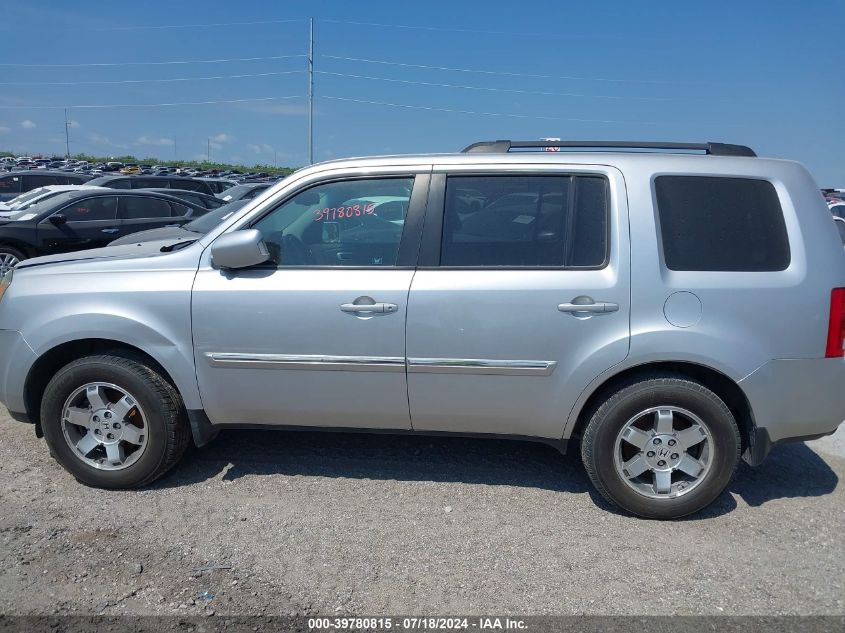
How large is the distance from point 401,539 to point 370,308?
1.19 m

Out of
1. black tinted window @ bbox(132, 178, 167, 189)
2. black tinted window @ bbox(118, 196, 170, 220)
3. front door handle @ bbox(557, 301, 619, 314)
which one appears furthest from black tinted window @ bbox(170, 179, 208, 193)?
front door handle @ bbox(557, 301, 619, 314)

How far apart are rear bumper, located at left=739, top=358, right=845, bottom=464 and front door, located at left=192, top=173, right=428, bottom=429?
6.01 feet

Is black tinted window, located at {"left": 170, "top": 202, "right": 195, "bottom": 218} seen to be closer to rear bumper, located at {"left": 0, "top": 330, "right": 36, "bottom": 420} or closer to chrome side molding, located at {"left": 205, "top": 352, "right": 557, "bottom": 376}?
rear bumper, located at {"left": 0, "top": 330, "right": 36, "bottom": 420}

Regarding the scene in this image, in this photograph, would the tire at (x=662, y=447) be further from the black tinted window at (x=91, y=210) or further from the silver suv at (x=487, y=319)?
the black tinted window at (x=91, y=210)

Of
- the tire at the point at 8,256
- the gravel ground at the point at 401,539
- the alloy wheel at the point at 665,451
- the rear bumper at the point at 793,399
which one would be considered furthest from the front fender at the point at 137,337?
the tire at the point at 8,256

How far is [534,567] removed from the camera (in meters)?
3.31

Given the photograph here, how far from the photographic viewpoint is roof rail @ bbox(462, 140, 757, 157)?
3.93m

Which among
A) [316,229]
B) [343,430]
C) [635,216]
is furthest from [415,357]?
[635,216]

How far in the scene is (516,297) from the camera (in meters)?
3.62

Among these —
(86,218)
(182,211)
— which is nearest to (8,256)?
(86,218)

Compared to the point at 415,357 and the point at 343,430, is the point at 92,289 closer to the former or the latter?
the point at 343,430

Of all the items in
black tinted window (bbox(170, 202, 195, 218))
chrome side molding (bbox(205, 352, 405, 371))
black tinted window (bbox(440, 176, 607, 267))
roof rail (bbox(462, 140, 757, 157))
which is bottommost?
chrome side molding (bbox(205, 352, 405, 371))

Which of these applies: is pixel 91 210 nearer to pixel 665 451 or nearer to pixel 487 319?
pixel 487 319

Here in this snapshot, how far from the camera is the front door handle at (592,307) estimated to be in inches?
141
